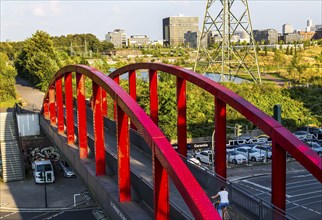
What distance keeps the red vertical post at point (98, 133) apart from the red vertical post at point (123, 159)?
2720mm

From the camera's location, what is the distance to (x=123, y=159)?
534 inches

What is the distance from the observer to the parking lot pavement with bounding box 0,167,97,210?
92.4 ft

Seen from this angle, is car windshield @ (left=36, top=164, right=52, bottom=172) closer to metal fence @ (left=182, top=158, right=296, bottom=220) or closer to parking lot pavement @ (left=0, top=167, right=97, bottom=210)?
parking lot pavement @ (left=0, top=167, right=97, bottom=210)

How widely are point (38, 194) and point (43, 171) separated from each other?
106 inches

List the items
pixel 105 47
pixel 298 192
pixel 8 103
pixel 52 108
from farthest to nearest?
pixel 105 47
pixel 8 103
pixel 52 108
pixel 298 192

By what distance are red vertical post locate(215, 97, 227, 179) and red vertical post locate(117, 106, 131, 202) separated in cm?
314

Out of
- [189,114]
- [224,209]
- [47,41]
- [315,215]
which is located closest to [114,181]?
[224,209]

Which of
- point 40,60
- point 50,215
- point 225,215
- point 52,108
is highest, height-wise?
point 40,60

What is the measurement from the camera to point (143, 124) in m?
10.3

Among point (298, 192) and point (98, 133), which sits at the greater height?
point (98, 133)

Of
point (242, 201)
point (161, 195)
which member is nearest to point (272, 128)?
point (242, 201)

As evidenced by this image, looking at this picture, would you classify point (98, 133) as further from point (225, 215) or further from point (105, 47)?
point (105, 47)

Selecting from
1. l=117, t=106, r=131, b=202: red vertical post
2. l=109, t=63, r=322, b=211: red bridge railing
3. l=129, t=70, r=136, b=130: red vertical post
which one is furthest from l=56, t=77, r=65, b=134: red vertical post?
l=117, t=106, r=131, b=202: red vertical post

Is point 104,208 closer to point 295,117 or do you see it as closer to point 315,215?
point 315,215
